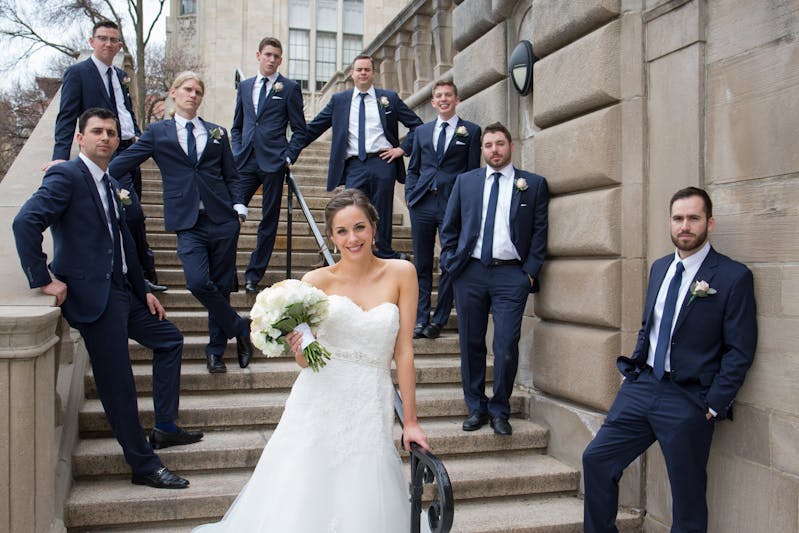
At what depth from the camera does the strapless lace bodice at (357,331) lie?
10.8ft

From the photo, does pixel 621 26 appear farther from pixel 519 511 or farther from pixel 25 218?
pixel 25 218

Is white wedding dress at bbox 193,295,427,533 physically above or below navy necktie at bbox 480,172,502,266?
below

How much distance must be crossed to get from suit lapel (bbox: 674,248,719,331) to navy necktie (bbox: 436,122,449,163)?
2968 mm

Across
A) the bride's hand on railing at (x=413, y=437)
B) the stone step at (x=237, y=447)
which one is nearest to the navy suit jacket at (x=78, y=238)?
the stone step at (x=237, y=447)

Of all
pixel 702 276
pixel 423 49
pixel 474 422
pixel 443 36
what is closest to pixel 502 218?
pixel 474 422

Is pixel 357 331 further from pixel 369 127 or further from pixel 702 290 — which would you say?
pixel 369 127

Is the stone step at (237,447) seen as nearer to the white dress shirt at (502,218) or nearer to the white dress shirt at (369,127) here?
the white dress shirt at (502,218)

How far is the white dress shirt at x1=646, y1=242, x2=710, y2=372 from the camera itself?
155 inches

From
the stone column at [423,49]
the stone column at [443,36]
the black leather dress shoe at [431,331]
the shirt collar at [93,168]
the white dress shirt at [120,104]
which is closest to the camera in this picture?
the shirt collar at [93,168]

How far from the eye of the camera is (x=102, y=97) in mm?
6148

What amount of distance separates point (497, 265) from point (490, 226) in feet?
0.95

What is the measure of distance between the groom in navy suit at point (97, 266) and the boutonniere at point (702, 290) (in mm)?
3123

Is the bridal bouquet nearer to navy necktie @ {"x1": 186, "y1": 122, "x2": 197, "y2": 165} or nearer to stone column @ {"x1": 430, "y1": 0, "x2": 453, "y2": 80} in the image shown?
navy necktie @ {"x1": 186, "y1": 122, "x2": 197, "y2": 165}

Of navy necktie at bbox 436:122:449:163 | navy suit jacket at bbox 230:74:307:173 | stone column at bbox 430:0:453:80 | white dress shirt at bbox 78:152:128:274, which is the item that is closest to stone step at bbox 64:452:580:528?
white dress shirt at bbox 78:152:128:274
